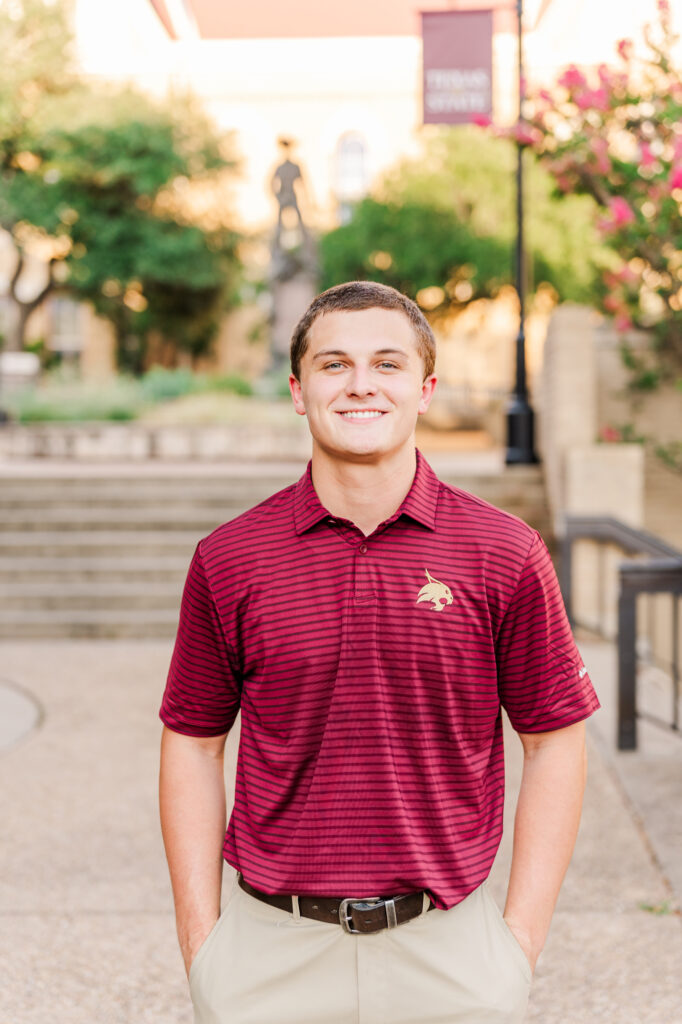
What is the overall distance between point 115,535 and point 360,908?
9479 millimetres

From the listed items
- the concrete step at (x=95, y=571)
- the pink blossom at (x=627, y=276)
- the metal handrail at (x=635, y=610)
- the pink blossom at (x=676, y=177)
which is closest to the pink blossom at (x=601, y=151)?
the pink blossom at (x=676, y=177)

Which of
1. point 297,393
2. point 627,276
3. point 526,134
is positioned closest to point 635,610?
point 297,393

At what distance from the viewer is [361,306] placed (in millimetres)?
1916

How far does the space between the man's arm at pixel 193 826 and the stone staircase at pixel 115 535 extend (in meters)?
7.80

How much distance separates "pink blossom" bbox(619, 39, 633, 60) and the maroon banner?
292cm

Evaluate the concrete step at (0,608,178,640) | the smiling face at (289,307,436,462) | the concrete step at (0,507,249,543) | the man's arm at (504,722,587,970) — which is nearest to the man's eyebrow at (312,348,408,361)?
the smiling face at (289,307,436,462)

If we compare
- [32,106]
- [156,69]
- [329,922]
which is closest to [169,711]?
[329,922]

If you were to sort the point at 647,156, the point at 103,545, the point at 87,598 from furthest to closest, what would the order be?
1. the point at 103,545
2. the point at 87,598
3. the point at 647,156

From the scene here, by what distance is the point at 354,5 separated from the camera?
16.0 ft

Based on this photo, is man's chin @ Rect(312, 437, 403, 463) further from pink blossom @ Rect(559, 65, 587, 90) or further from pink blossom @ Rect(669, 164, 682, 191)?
pink blossom @ Rect(559, 65, 587, 90)

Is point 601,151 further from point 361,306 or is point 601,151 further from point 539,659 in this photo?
point 539,659

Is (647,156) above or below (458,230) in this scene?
below

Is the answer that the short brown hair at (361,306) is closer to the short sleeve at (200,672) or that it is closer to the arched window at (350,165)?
the short sleeve at (200,672)

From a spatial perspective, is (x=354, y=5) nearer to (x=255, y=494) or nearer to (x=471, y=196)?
(x=255, y=494)
